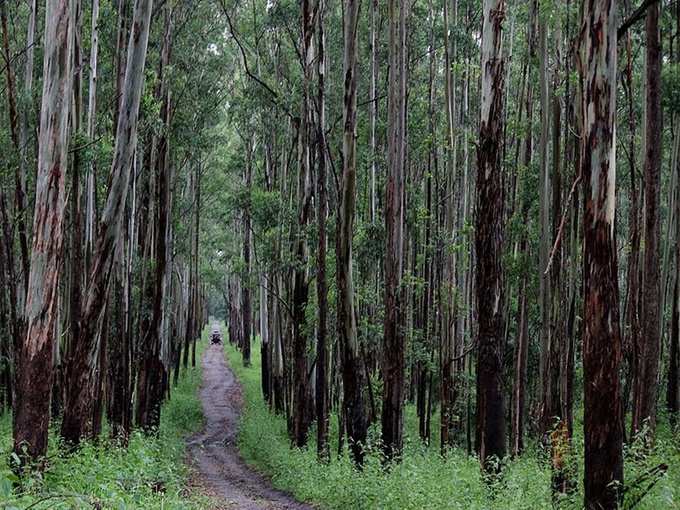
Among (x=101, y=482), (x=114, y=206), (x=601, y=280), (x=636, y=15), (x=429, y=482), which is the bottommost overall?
(x=429, y=482)

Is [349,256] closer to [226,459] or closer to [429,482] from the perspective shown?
[429,482]

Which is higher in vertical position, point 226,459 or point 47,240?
point 47,240

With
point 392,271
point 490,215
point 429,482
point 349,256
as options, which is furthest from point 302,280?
point 490,215

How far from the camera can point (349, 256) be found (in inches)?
543

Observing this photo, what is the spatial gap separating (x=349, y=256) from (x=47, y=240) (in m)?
5.84

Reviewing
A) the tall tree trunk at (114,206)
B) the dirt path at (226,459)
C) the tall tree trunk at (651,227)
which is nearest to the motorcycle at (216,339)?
the dirt path at (226,459)

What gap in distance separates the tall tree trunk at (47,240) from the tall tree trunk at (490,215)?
5690 mm

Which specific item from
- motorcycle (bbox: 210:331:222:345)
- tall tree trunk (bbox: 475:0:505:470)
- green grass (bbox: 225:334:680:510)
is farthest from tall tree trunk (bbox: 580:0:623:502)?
motorcycle (bbox: 210:331:222:345)

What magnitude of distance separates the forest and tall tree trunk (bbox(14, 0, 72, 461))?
1.2 inches

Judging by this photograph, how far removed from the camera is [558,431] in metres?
9.05

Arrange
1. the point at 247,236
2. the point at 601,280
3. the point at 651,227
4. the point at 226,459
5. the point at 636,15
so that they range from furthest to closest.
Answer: the point at 247,236, the point at 226,459, the point at 651,227, the point at 601,280, the point at 636,15

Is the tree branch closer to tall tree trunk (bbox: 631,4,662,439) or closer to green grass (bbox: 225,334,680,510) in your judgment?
green grass (bbox: 225,334,680,510)

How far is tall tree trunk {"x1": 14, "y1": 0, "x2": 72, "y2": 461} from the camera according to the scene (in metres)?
9.32

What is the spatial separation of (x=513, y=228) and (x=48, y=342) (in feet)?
41.3
